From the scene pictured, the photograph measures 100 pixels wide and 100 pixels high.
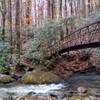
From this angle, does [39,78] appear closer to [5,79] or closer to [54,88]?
[5,79]

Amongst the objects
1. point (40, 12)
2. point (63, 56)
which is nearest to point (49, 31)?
point (63, 56)

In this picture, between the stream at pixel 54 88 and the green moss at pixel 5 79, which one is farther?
the green moss at pixel 5 79

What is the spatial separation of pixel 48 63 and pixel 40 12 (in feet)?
97.4

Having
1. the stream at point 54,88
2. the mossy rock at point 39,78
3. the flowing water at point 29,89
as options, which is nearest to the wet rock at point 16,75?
the mossy rock at point 39,78

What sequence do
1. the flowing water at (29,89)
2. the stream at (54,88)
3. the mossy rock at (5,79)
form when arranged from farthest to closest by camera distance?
1. the mossy rock at (5,79)
2. the flowing water at (29,89)
3. the stream at (54,88)

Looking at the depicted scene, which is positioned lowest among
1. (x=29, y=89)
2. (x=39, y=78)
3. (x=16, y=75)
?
(x=29, y=89)

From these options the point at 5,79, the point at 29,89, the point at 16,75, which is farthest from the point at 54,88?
the point at 16,75

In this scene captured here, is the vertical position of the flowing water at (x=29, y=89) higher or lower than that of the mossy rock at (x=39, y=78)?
lower

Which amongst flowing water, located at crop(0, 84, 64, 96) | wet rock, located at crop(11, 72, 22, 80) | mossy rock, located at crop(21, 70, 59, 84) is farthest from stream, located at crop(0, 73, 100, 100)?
wet rock, located at crop(11, 72, 22, 80)

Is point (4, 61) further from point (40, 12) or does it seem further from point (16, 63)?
point (40, 12)

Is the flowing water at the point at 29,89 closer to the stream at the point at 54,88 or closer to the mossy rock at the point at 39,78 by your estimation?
the stream at the point at 54,88

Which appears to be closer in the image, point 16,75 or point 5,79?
point 5,79

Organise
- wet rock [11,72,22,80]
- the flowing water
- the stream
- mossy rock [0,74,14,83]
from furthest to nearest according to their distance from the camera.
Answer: wet rock [11,72,22,80] → mossy rock [0,74,14,83] → the flowing water → the stream

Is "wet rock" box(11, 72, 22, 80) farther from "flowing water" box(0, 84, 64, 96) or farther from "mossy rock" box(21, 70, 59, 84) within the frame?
"flowing water" box(0, 84, 64, 96)
